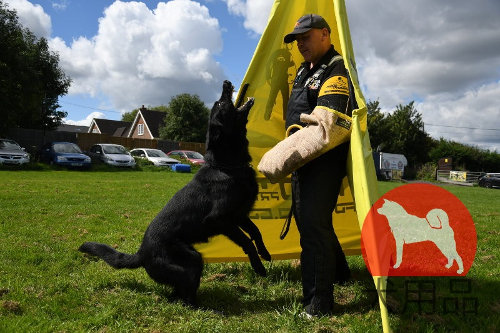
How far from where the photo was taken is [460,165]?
42938 millimetres

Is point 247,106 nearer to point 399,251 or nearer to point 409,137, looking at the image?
point 399,251

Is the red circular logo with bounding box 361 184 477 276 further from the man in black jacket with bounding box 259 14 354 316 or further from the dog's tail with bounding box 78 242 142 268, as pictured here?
the dog's tail with bounding box 78 242 142 268

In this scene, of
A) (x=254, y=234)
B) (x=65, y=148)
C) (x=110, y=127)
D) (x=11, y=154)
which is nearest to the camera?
(x=254, y=234)

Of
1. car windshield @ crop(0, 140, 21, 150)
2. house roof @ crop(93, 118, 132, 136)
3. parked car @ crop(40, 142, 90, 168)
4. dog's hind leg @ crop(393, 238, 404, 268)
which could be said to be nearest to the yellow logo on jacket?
dog's hind leg @ crop(393, 238, 404, 268)

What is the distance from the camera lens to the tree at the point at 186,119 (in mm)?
38656

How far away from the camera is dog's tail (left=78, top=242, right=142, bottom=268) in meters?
3.17

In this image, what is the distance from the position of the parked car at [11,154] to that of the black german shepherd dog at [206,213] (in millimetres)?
16598

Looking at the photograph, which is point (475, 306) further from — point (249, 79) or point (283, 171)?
point (249, 79)

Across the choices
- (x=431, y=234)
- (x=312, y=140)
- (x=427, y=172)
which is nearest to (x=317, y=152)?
(x=312, y=140)

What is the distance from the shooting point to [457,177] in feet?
120

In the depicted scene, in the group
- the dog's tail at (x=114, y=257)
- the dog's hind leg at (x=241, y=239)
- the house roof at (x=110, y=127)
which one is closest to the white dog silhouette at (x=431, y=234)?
the dog's hind leg at (x=241, y=239)

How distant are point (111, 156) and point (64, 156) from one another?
2.36 m

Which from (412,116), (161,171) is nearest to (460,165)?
(412,116)

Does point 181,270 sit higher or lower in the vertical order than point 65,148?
lower
